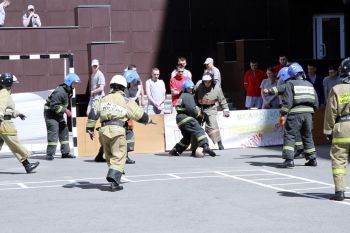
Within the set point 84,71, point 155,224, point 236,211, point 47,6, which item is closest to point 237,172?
point 236,211

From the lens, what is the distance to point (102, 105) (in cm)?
1259

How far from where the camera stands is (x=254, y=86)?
70.3 ft

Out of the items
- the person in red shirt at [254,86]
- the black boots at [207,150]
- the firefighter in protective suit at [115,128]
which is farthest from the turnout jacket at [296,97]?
the person in red shirt at [254,86]

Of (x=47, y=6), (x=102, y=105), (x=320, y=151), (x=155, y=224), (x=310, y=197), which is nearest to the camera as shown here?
(x=155, y=224)

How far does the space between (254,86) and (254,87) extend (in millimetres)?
25

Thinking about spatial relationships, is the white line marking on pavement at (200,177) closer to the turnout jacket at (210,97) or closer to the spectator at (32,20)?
the turnout jacket at (210,97)

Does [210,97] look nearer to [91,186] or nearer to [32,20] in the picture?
[91,186]

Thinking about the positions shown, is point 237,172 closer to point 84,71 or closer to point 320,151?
point 320,151

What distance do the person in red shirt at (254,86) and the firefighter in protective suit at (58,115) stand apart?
5696mm

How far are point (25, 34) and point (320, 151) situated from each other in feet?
28.8

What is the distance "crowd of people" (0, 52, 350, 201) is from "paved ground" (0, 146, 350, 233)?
46 cm

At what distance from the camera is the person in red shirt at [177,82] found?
1986cm

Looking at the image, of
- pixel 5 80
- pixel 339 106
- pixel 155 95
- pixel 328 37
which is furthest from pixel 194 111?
pixel 328 37

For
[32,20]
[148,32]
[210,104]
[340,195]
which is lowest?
[340,195]
